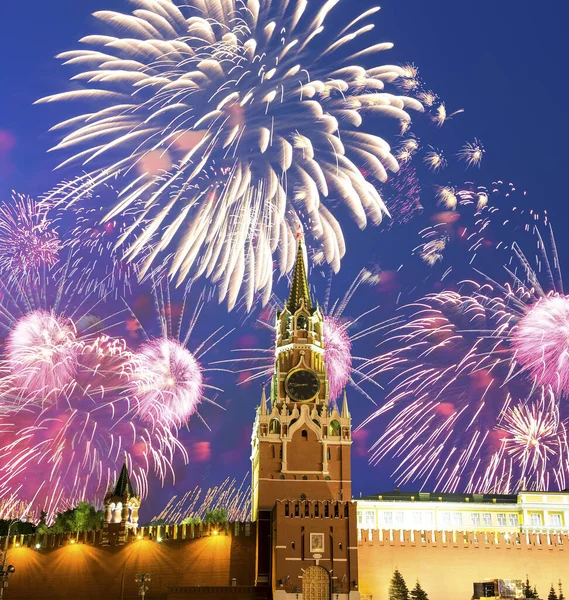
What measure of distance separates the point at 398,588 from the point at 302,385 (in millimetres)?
19811

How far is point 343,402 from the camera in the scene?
7512 cm

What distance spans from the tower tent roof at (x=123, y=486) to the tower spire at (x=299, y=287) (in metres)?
22.2

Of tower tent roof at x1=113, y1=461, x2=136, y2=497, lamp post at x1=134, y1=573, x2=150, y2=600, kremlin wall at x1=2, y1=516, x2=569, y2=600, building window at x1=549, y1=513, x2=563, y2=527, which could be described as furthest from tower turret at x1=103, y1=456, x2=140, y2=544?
building window at x1=549, y1=513, x2=563, y2=527

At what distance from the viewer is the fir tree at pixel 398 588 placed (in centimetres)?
6400

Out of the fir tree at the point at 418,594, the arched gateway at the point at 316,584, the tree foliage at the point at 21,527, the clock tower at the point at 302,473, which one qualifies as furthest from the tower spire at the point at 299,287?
the tree foliage at the point at 21,527

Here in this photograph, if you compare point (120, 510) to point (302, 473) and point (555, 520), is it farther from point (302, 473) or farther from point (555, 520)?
point (555, 520)

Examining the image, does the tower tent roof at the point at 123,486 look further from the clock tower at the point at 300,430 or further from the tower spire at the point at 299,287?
the tower spire at the point at 299,287

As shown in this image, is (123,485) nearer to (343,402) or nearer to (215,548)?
(215,548)

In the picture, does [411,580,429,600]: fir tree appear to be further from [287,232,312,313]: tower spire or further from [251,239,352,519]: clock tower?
[287,232,312,313]: tower spire

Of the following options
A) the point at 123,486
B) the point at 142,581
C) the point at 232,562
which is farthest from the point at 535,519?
the point at 142,581

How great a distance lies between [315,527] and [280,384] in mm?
16580

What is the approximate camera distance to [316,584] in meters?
61.1

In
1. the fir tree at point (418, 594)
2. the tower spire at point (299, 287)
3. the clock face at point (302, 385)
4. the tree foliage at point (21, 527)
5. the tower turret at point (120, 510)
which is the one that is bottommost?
the fir tree at point (418, 594)

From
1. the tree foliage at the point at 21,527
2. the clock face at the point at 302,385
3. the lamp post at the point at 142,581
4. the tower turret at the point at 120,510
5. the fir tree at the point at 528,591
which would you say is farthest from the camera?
the tree foliage at the point at 21,527
